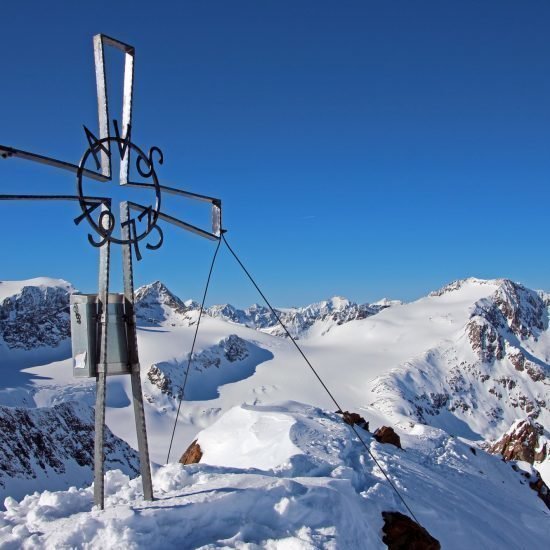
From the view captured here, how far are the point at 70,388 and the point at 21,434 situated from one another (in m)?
87.5

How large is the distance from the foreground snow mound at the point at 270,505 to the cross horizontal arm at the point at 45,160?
13.1 feet

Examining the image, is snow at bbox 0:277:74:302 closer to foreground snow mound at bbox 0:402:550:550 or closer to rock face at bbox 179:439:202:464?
rock face at bbox 179:439:202:464

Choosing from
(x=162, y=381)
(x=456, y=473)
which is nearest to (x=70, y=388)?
(x=162, y=381)

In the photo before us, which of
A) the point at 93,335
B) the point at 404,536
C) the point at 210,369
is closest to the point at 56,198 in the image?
the point at 93,335

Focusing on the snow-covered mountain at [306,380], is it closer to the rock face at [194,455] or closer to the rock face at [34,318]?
the rock face at [34,318]

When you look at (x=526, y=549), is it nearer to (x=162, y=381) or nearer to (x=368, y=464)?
(x=368, y=464)

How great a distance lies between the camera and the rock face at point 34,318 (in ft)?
505

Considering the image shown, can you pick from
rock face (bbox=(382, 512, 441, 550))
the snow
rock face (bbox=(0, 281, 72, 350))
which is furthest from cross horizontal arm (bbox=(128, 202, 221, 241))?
the snow

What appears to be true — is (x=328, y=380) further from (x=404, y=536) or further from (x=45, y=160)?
(x=45, y=160)

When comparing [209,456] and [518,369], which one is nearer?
[209,456]

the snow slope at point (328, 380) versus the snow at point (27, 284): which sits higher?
the snow at point (27, 284)

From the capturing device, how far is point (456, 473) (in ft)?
65.1

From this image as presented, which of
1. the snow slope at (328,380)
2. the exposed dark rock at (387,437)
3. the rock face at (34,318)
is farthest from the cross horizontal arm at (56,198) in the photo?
the rock face at (34,318)

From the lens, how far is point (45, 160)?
649 cm
